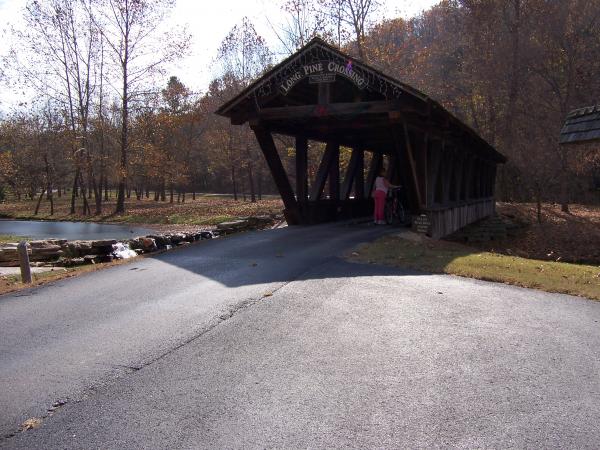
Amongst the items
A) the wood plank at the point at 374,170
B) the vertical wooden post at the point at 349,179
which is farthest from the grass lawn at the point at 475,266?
the wood plank at the point at 374,170

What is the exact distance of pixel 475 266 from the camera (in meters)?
9.88

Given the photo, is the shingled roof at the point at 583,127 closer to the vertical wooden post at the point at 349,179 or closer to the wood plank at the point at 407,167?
the wood plank at the point at 407,167

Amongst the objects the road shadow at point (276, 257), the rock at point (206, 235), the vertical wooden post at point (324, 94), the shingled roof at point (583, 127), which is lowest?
the road shadow at point (276, 257)

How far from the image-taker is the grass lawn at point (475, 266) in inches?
337

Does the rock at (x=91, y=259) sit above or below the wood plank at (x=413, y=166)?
below

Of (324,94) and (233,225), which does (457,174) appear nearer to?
(324,94)

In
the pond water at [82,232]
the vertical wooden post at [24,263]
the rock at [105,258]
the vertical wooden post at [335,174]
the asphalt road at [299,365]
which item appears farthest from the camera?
the pond water at [82,232]

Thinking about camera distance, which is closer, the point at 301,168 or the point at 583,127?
the point at 583,127

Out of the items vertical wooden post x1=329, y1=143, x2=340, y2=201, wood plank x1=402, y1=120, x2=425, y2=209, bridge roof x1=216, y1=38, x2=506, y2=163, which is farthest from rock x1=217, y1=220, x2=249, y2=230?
wood plank x1=402, y1=120, x2=425, y2=209

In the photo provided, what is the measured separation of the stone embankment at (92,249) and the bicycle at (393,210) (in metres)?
6.12

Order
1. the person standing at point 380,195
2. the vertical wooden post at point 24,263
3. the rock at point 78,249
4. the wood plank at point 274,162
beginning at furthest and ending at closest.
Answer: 1. the person standing at point 380,195
2. the wood plank at point 274,162
3. the rock at point 78,249
4. the vertical wooden post at point 24,263

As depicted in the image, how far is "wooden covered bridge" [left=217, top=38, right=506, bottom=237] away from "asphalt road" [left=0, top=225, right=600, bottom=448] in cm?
→ 570

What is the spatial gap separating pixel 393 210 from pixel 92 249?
9628mm

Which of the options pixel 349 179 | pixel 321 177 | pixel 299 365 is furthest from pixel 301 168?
pixel 299 365
